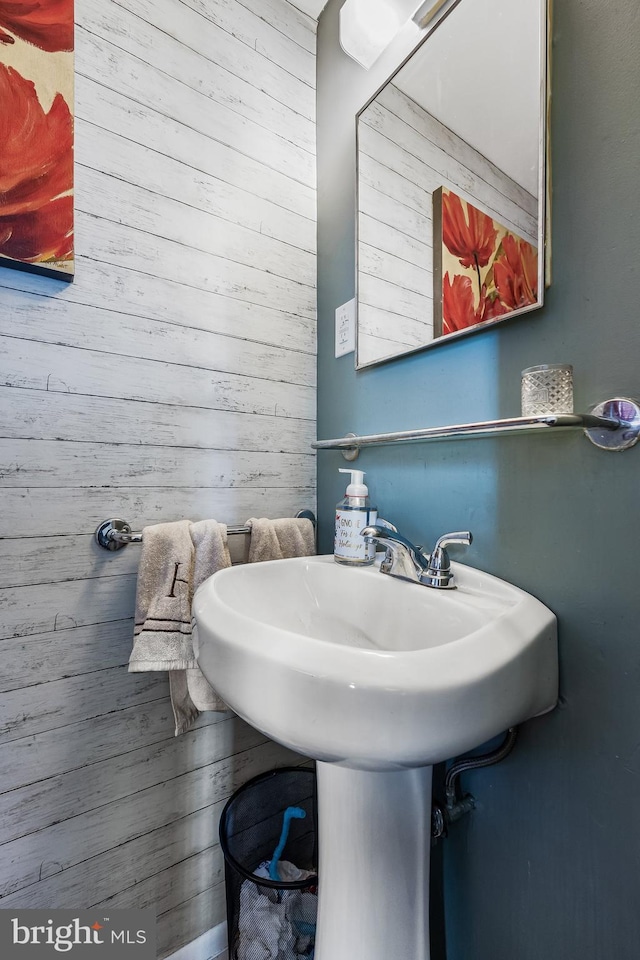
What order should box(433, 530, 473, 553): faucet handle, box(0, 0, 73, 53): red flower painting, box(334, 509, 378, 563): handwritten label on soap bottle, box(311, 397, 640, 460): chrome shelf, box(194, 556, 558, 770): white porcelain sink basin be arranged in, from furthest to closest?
1. box(334, 509, 378, 563): handwritten label on soap bottle
2. box(0, 0, 73, 53): red flower painting
3. box(433, 530, 473, 553): faucet handle
4. box(311, 397, 640, 460): chrome shelf
5. box(194, 556, 558, 770): white porcelain sink basin

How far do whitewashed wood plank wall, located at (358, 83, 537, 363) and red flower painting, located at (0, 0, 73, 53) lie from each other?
596 millimetres

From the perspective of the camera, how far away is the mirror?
24.8 inches

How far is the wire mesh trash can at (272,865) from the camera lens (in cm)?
84

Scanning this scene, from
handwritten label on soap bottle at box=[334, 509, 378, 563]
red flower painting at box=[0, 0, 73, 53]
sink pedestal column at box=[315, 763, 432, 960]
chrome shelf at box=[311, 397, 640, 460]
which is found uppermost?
red flower painting at box=[0, 0, 73, 53]

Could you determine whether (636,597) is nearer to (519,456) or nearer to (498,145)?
(519,456)

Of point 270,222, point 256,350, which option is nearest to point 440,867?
point 256,350

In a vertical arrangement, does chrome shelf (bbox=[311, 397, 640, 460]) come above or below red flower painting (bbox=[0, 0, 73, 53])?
below

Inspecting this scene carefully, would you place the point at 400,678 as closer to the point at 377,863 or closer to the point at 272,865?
the point at 377,863

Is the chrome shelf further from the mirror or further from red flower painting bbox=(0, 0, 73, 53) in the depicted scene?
red flower painting bbox=(0, 0, 73, 53)

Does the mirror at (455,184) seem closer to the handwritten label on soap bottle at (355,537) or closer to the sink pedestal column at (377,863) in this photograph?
the handwritten label on soap bottle at (355,537)

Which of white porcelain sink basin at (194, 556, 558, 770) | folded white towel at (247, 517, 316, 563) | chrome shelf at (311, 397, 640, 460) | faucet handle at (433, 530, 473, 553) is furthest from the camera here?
folded white towel at (247, 517, 316, 563)

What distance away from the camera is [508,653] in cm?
46

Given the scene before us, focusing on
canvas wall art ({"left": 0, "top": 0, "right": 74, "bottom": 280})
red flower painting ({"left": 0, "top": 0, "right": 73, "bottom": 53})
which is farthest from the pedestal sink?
red flower painting ({"left": 0, "top": 0, "right": 73, "bottom": 53})

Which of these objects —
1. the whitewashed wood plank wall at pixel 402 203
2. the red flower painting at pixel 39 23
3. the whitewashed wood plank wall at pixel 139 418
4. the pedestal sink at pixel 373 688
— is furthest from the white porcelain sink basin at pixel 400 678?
the red flower painting at pixel 39 23
